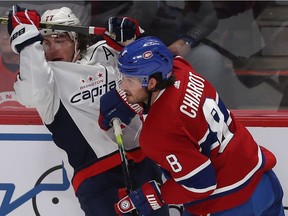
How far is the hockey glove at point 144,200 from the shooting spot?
1641 millimetres

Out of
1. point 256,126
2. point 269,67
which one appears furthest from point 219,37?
point 256,126

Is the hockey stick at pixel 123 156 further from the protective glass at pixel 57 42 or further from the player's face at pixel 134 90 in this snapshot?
the protective glass at pixel 57 42

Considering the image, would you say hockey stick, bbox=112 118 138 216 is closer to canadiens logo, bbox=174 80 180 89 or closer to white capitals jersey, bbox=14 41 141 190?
white capitals jersey, bbox=14 41 141 190

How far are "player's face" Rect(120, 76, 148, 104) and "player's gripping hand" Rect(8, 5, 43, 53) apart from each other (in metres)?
0.29

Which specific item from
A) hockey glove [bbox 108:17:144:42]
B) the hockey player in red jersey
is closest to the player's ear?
the hockey player in red jersey

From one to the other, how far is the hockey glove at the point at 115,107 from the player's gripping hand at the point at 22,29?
0.79 ft

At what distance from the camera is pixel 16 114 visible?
6.84ft

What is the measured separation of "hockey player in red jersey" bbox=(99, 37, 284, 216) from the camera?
1532mm

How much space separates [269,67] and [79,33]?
0.78 m

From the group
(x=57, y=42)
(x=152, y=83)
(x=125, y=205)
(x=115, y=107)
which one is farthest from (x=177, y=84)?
(x=57, y=42)

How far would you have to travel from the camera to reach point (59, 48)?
1.88m

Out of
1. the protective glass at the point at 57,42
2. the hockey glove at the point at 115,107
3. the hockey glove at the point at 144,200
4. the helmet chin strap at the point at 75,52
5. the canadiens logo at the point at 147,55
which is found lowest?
the hockey glove at the point at 144,200

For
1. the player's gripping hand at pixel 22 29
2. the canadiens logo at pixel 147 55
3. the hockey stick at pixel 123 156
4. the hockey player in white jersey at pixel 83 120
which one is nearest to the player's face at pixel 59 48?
the hockey player in white jersey at pixel 83 120

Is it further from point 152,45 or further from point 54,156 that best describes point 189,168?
point 54,156
